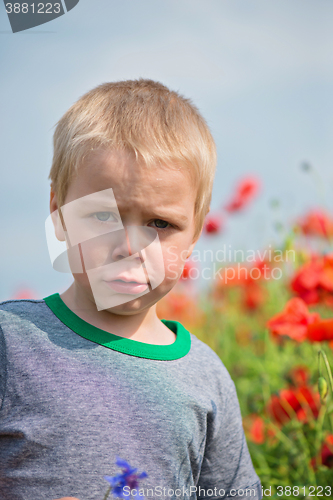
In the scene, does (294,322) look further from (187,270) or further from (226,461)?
(187,270)

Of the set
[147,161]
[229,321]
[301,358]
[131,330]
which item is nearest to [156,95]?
[147,161]

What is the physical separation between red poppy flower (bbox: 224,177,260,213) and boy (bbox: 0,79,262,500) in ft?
3.04

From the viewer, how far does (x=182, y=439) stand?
23.5 inches

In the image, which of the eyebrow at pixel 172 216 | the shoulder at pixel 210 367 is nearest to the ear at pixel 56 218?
the eyebrow at pixel 172 216

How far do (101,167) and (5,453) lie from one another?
0.33m

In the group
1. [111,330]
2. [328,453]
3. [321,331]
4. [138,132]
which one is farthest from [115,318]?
[328,453]

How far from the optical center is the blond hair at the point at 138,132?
58cm

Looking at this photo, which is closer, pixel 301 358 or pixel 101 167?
pixel 101 167

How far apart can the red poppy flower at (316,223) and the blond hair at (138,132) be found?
0.63 meters

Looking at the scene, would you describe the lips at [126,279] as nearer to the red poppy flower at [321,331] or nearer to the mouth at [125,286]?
the mouth at [125,286]

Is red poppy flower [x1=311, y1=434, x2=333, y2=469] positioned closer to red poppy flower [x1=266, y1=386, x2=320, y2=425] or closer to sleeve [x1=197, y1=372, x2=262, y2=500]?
red poppy flower [x1=266, y1=386, x2=320, y2=425]

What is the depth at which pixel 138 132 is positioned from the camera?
0.59m

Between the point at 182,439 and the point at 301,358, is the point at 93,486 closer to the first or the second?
the point at 182,439

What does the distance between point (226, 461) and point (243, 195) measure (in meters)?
1.02
